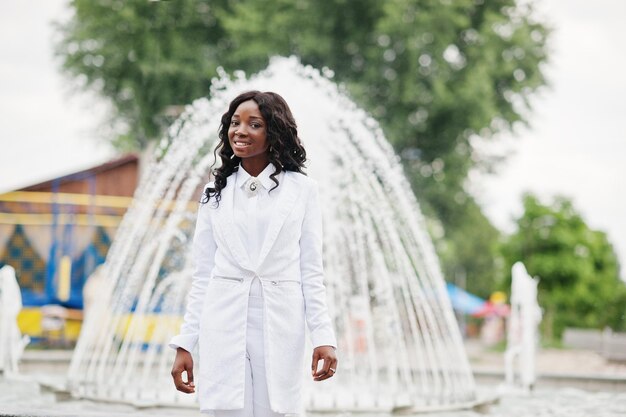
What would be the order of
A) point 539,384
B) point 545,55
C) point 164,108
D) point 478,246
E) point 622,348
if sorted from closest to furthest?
point 539,384
point 622,348
point 164,108
point 545,55
point 478,246

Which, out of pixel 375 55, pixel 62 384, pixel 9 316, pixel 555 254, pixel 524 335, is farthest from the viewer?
pixel 555 254

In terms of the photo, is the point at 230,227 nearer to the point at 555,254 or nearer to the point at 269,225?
the point at 269,225

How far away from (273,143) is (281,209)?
0.27 metres

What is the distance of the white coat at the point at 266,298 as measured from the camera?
11.2ft

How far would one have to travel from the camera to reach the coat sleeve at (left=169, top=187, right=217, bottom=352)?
11.5ft

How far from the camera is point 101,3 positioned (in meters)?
24.6

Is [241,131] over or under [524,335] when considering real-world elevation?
over

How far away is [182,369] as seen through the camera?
3.50 metres

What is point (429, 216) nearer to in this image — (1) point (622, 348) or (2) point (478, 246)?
(1) point (622, 348)

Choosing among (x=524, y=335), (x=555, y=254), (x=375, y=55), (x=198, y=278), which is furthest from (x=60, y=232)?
(x=555, y=254)

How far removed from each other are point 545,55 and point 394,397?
17.2 meters

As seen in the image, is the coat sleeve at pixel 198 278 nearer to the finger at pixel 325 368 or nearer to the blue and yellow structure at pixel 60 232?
the finger at pixel 325 368

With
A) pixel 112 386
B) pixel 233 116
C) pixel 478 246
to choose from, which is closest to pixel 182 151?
pixel 112 386

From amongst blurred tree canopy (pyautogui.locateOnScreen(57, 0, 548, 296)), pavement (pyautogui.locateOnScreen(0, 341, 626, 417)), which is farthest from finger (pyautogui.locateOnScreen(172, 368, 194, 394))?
blurred tree canopy (pyautogui.locateOnScreen(57, 0, 548, 296))
